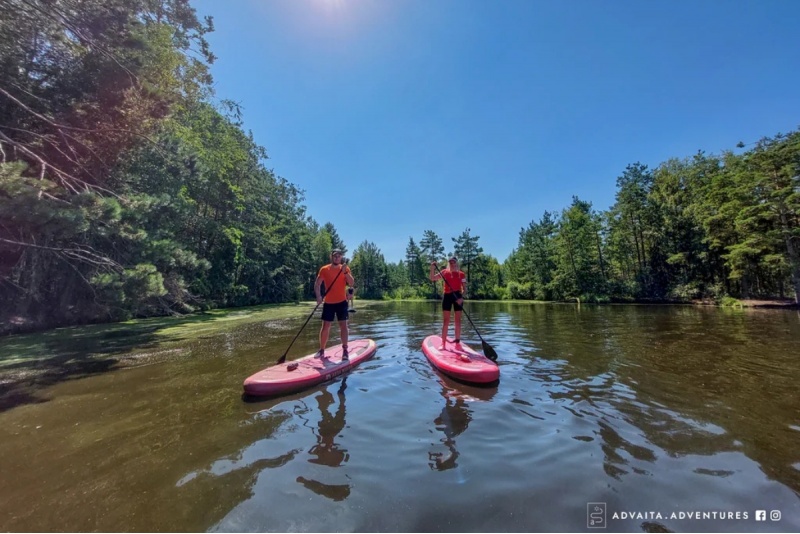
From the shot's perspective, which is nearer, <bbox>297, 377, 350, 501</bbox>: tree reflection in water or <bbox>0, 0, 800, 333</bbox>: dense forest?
<bbox>297, 377, 350, 501</bbox>: tree reflection in water

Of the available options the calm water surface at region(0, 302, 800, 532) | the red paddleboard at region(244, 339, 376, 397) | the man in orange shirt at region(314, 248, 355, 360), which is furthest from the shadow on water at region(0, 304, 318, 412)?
the man in orange shirt at region(314, 248, 355, 360)

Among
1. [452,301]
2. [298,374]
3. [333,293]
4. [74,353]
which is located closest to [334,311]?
[333,293]

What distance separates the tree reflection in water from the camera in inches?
111

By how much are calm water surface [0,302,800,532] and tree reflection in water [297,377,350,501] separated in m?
0.02

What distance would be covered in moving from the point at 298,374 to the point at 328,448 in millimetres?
2312

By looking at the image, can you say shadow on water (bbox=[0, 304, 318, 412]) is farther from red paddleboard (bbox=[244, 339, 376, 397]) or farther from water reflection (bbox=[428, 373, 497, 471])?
water reflection (bbox=[428, 373, 497, 471])

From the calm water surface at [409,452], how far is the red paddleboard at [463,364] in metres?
0.22

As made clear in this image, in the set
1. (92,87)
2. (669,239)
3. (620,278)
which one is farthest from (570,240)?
(92,87)

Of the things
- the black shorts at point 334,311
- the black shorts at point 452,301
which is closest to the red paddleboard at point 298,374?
the black shorts at point 334,311

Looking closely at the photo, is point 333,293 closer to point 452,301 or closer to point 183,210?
point 452,301

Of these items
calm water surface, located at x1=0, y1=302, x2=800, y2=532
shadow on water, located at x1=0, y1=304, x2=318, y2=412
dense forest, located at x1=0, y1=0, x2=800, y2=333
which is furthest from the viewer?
dense forest, located at x1=0, y1=0, x2=800, y2=333

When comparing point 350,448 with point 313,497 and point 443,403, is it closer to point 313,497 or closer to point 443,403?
point 313,497

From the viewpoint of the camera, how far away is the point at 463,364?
20.3 ft

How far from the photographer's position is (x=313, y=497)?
272cm
